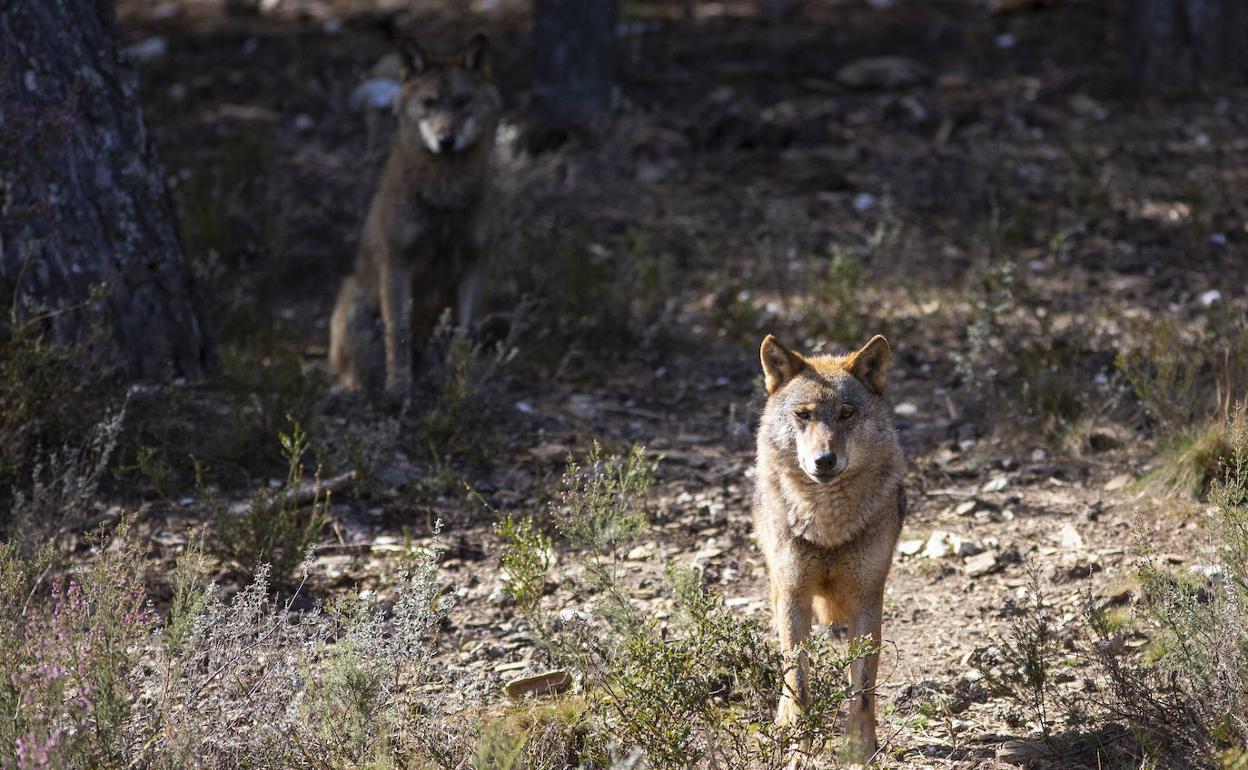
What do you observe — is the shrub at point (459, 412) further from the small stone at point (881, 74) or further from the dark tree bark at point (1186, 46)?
the dark tree bark at point (1186, 46)

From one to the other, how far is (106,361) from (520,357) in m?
2.38

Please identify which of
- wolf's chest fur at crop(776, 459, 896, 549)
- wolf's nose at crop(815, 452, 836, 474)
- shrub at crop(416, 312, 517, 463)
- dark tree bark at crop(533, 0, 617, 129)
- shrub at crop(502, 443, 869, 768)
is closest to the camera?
shrub at crop(502, 443, 869, 768)

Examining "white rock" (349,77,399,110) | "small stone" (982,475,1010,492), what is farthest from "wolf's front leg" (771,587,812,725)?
"white rock" (349,77,399,110)

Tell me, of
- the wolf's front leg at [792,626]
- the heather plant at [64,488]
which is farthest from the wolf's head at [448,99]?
the wolf's front leg at [792,626]

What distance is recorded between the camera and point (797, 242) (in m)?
9.78

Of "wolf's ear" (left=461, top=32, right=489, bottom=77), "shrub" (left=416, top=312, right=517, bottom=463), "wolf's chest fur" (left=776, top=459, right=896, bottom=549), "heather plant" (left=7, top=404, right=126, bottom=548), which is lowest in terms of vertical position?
"shrub" (left=416, top=312, right=517, bottom=463)

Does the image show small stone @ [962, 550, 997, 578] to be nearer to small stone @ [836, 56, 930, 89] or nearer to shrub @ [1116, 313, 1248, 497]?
shrub @ [1116, 313, 1248, 497]

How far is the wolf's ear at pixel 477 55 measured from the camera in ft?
26.6

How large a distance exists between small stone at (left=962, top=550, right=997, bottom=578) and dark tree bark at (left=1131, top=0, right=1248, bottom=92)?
7.64 metres

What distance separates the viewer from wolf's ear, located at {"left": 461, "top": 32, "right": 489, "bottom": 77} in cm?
812

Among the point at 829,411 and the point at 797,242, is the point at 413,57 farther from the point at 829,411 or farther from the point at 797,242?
the point at 829,411

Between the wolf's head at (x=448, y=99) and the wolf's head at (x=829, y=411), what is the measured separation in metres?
3.64

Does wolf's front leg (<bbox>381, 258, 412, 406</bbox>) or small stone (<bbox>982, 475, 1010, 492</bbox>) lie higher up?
wolf's front leg (<bbox>381, 258, 412, 406</bbox>)

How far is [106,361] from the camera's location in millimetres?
6656
